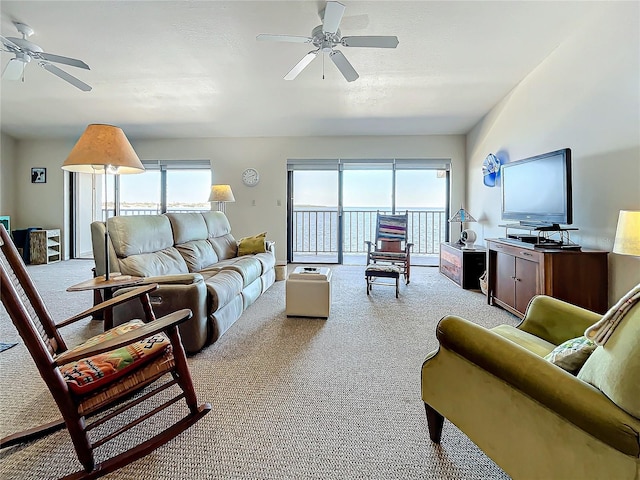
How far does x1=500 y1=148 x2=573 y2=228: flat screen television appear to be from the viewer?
267 cm

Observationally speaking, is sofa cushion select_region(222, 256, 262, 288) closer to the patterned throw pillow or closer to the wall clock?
the patterned throw pillow

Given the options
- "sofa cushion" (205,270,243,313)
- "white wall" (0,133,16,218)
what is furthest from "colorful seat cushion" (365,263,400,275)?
"white wall" (0,133,16,218)

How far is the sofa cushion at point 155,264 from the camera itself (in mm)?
2439

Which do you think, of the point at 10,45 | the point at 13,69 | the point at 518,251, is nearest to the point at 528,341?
the point at 518,251

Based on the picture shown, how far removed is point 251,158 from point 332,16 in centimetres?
404

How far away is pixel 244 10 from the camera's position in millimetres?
2773

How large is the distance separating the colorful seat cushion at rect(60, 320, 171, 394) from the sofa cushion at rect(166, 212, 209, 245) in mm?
1998

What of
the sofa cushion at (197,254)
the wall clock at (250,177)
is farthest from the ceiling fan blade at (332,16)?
the wall clock at (250,177)

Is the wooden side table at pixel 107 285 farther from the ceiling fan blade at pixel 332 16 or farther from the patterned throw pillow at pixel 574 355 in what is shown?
the ceiling fan blade at pixel 332 16

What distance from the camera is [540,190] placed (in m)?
3.03

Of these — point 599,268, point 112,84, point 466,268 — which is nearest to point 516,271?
point 599,268

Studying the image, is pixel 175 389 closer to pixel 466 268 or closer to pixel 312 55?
pixel 312 55

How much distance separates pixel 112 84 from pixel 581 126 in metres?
5.27

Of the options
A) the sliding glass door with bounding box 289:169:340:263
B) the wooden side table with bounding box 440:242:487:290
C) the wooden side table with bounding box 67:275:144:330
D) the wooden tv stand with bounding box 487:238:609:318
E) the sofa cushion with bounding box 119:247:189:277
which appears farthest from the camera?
the sliding glass door with bounding box 289:169:340:263
